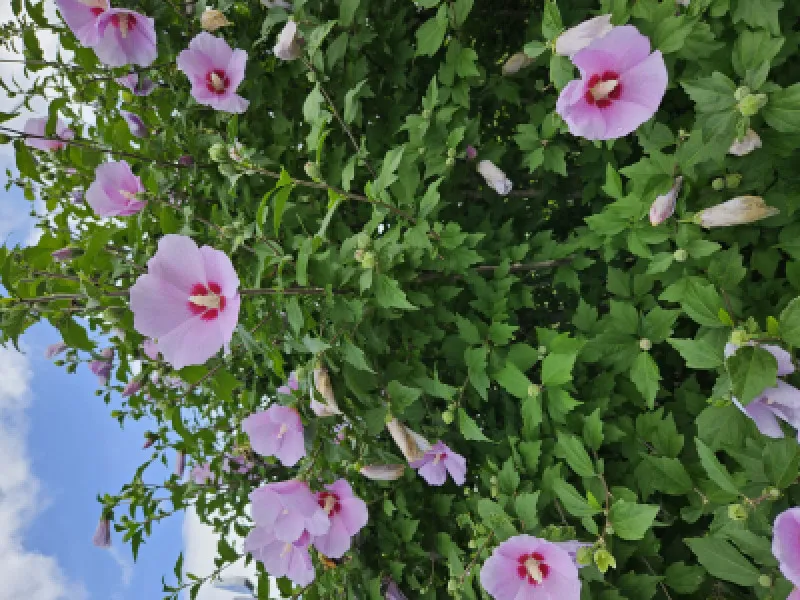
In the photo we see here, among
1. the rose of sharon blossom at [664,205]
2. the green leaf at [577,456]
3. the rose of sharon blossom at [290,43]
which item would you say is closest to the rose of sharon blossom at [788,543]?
the green leaf at [577,456]

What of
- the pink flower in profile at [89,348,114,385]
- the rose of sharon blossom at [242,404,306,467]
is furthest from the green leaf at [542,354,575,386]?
the pink flower in profile at [89,348,114,385]

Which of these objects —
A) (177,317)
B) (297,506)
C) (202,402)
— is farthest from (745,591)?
(202,402)

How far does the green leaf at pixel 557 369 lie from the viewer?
Result: 117 cm

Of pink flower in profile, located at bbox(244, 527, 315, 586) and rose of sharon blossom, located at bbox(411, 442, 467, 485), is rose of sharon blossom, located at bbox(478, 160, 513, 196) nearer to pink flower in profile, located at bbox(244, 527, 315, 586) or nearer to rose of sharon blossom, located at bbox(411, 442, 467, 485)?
rose of sharon blossom, located at bbox(411, 442, 467, 485)

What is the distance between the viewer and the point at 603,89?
110 cm

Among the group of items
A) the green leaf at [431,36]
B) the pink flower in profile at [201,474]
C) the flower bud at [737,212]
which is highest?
the green leaf at [431,36]

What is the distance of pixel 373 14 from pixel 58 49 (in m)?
1.05

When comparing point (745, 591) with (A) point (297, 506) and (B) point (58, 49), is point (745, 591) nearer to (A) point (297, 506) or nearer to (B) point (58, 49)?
(A) point (297, 506)

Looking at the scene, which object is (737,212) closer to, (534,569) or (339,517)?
(534,569)

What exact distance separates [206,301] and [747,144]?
111 cm

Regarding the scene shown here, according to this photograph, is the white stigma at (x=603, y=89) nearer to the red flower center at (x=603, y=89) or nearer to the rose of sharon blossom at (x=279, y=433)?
the red flower center at (x=603, y=89)

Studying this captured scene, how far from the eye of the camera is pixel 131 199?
144cm

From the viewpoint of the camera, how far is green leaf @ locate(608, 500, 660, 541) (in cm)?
104

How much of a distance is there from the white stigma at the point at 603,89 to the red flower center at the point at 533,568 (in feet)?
3.43
